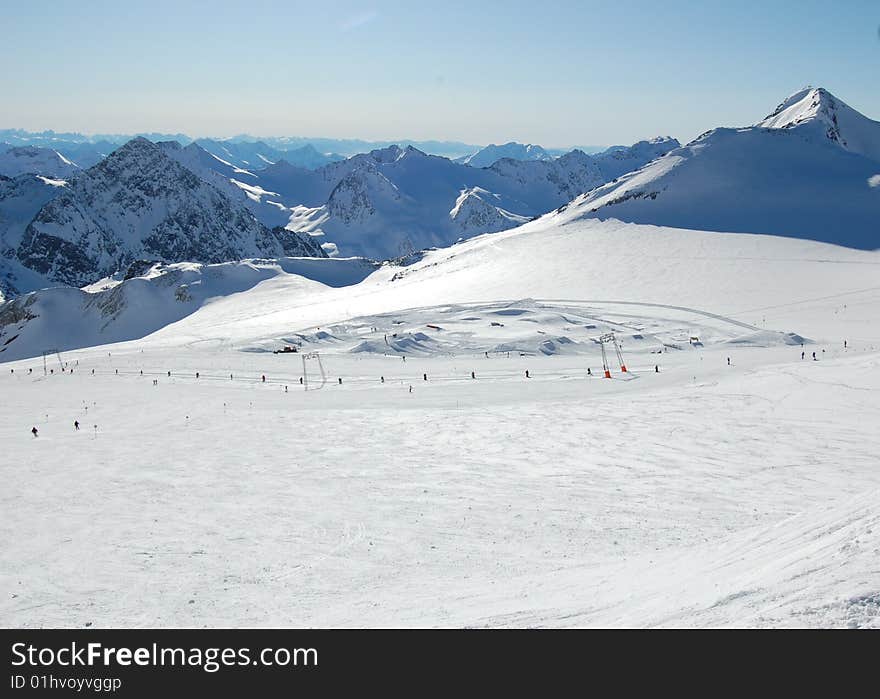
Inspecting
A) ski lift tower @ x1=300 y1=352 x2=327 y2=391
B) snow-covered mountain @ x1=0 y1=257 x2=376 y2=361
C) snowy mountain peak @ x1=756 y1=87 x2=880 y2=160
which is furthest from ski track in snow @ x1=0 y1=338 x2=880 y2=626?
snowy mountain peak @ x1=756 y1=87 x2=880 y2=160

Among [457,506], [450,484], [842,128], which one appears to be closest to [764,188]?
[842,128]

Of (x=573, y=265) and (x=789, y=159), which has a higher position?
(x=789, y=159)

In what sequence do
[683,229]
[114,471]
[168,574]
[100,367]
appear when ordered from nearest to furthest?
[168,574]
[114,471]
[100,367]
[683,229]

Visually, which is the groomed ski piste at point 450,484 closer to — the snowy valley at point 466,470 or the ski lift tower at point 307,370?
the snowy valley at point 466,470
